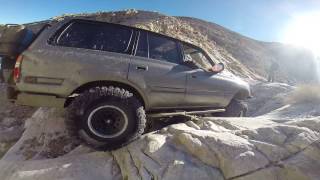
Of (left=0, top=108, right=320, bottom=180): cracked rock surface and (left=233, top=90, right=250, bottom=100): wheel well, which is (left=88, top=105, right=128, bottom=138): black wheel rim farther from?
(left=233, top=90, right=250, bottom=100): wheel well

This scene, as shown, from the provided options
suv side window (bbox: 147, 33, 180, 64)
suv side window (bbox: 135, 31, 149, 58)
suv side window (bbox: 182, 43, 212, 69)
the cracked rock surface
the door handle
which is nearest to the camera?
the cracked rock surface

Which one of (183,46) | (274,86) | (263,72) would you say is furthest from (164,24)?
(263,72)

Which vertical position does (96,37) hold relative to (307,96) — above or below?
above

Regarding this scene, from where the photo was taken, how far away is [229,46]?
39.9 m

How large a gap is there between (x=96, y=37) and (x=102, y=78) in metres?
0.72

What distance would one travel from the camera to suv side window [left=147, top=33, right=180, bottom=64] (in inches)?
246

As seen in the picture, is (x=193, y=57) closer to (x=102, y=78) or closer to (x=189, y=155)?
(x=102, y=78)

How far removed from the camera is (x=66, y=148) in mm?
6234

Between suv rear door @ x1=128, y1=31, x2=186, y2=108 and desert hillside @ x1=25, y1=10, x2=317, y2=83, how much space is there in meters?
2.53

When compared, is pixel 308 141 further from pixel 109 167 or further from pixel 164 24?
pixel 164 24

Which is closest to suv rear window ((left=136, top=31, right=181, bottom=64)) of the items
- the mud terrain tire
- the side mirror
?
the side mirror

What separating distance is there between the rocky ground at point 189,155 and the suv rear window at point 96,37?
1553 millimetres

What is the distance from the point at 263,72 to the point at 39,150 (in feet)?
112

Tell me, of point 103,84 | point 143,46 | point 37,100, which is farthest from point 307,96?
point 37,100
